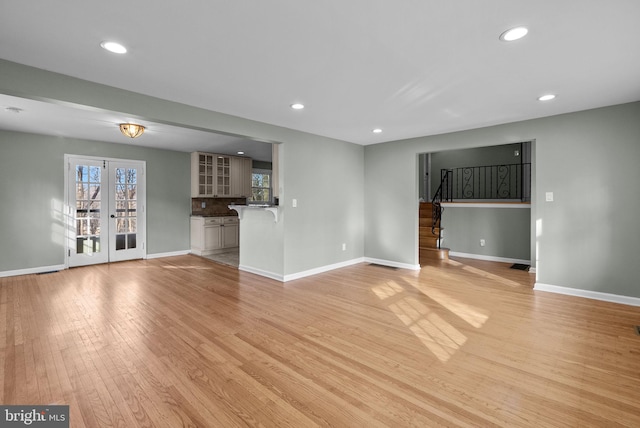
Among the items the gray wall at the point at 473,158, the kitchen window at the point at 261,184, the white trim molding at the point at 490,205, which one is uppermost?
the gray wall at the point at 473,158

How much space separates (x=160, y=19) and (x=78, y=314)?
10.8ft

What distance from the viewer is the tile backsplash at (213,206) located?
7750 mm

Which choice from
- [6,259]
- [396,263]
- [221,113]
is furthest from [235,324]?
[6,259]

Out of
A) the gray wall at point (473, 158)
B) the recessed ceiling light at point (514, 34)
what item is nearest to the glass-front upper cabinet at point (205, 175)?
the gray wall at point (473, 158)

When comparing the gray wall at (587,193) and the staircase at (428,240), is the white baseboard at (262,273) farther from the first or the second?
the gray wall at (587,193)

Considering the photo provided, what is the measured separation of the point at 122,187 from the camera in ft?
21.6

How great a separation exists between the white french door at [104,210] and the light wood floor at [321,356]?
175cm

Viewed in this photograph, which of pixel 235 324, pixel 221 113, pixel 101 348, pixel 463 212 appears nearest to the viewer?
pixel 101 348

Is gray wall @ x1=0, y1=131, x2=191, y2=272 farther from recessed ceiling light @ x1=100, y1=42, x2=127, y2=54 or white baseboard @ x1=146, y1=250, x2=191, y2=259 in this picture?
recessed ceiling light @ x1=100, y1=42, x2=127, y2=54

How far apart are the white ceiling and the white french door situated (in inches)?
158

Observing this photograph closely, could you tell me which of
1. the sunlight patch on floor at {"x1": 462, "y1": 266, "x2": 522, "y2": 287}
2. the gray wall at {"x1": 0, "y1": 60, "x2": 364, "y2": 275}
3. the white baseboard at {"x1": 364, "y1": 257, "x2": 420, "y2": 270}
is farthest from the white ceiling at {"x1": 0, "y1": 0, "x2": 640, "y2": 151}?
the white baseboard at {"x1": 364, "y1": 257, "x2": 420, "y2": 270}

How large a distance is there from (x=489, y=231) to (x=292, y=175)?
451cm

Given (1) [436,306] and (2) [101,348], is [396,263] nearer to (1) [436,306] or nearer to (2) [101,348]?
(1) [436,306]

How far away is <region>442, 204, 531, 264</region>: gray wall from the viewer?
20.3 feet
